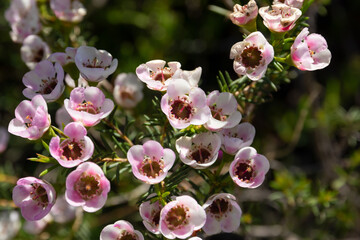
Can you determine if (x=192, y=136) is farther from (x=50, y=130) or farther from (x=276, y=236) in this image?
(x=276, y=236)

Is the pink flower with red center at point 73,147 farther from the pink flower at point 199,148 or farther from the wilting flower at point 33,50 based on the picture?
the wilting flower at point 33,50

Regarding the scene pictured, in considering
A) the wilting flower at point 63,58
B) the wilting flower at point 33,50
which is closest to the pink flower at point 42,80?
the wilting flower at point 63,58

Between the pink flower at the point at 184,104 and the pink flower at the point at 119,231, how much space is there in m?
0.43

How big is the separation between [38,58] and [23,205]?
3.12 feet

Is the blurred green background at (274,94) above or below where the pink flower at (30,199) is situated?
below

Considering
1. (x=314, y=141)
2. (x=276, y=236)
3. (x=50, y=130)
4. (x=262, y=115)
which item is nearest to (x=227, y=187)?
(x=50, y=130)

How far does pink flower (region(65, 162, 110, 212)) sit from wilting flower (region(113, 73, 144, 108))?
95 centimetres

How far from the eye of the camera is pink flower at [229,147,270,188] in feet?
5.20

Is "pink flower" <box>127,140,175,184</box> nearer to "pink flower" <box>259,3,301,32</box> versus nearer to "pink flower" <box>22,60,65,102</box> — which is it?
"pink flower" <box>22,60,65,102</box>

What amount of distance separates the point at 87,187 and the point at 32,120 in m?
0.36

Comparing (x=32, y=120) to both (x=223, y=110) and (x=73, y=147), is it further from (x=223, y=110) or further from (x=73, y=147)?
(x=223, y=110)

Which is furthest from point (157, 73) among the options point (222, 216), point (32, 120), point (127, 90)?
point (127, 90)

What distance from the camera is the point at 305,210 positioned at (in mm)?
2600

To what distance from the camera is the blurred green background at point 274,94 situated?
3.15 meters
